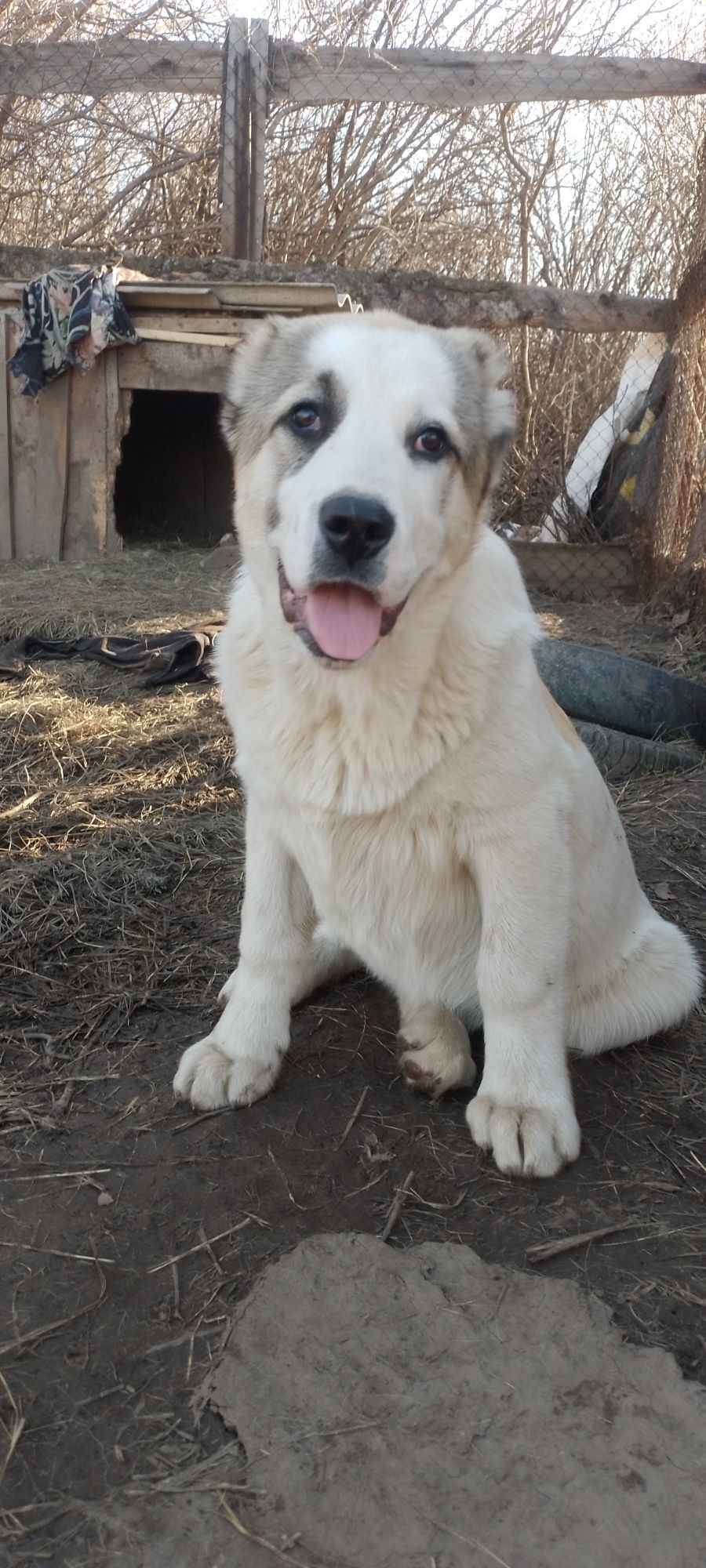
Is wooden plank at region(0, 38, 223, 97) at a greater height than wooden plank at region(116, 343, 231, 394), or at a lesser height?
greater

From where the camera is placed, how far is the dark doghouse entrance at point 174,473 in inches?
418

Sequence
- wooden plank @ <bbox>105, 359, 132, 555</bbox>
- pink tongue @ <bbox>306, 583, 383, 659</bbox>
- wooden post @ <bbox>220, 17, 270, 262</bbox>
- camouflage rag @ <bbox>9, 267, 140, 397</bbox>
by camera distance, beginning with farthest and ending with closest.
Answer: wooden post @ <bbox>220, 17, 270, 262</bbox> → wooden plank @ <bbox>105, 359, 132, 555</bbox> → camouflage rag @ <bbox>9, 267, 140, 397</bbox> → pink tongue @ <bbox>306, 583, 383, 659</bbox>

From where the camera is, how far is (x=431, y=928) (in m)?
2.46

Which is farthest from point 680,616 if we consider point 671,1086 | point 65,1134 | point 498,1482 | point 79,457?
point 498,1482

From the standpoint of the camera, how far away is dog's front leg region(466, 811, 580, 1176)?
7.48 feet

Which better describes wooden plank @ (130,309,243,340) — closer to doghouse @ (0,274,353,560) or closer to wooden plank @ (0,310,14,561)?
doghouse @ (0,274,353,560)

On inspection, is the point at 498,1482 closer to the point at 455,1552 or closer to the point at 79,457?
the point at 455,1552

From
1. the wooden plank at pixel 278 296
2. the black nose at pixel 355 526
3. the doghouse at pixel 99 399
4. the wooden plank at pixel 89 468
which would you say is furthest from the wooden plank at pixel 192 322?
the black nose at pixel 355 526

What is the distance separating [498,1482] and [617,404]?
8283 mm

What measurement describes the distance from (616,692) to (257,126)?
6074 millimetres

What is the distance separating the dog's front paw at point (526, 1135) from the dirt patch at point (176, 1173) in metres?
0.04

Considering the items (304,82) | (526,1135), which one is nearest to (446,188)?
(304,82)

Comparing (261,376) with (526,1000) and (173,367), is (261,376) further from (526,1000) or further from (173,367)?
(173,367)

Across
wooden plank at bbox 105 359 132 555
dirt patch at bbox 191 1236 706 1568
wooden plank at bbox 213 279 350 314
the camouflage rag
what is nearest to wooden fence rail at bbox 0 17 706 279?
wooden plank at bbox 213 279 350 314
